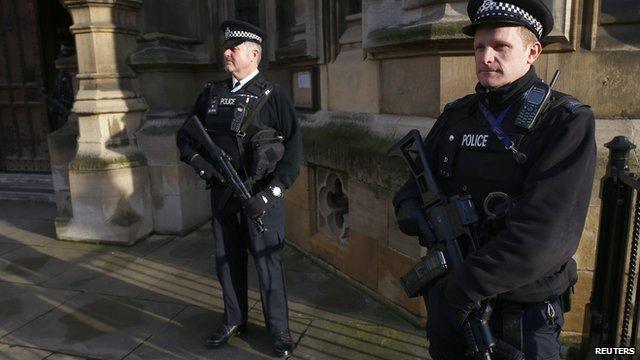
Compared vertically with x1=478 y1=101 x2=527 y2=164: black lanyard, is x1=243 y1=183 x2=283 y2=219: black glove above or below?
below

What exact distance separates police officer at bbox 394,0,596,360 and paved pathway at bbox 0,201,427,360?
1474mm

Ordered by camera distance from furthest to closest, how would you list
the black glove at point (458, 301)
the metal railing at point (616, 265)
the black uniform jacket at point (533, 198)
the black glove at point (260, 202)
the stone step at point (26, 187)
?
the stone step at point (26, 187) < the black glove at point (260, 202) < the metal railing at point (616, 265) < the black glove at point (458, 301) < the black uniform jacket at point (533, 198)

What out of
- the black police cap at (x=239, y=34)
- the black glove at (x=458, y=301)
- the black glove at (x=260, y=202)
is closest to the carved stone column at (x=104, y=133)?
the black police cap at (x=239, y=34)

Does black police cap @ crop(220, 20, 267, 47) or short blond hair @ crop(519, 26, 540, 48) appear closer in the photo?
short blond hair @ crop(519, 26, 540, 48)

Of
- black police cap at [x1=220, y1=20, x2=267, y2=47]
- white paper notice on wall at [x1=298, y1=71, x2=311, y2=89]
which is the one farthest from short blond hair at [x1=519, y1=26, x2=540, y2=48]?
white paper notice on wall at [x1=298, y1=71, x2=311, y2=89]

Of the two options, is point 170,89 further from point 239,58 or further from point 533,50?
point 533,50

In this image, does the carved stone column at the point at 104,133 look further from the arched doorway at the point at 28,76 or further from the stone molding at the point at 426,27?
the stone molding at the point at 426,27

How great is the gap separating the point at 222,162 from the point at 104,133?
2.74 meters

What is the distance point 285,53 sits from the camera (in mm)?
4801

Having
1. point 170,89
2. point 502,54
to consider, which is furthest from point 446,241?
point 170,89

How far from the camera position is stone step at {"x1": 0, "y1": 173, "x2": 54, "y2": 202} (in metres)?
6.48

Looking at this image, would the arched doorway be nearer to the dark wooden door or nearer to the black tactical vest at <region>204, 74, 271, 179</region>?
the dark wooden door

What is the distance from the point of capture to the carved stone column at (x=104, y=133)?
4.80 meters

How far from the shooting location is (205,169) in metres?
2.85
